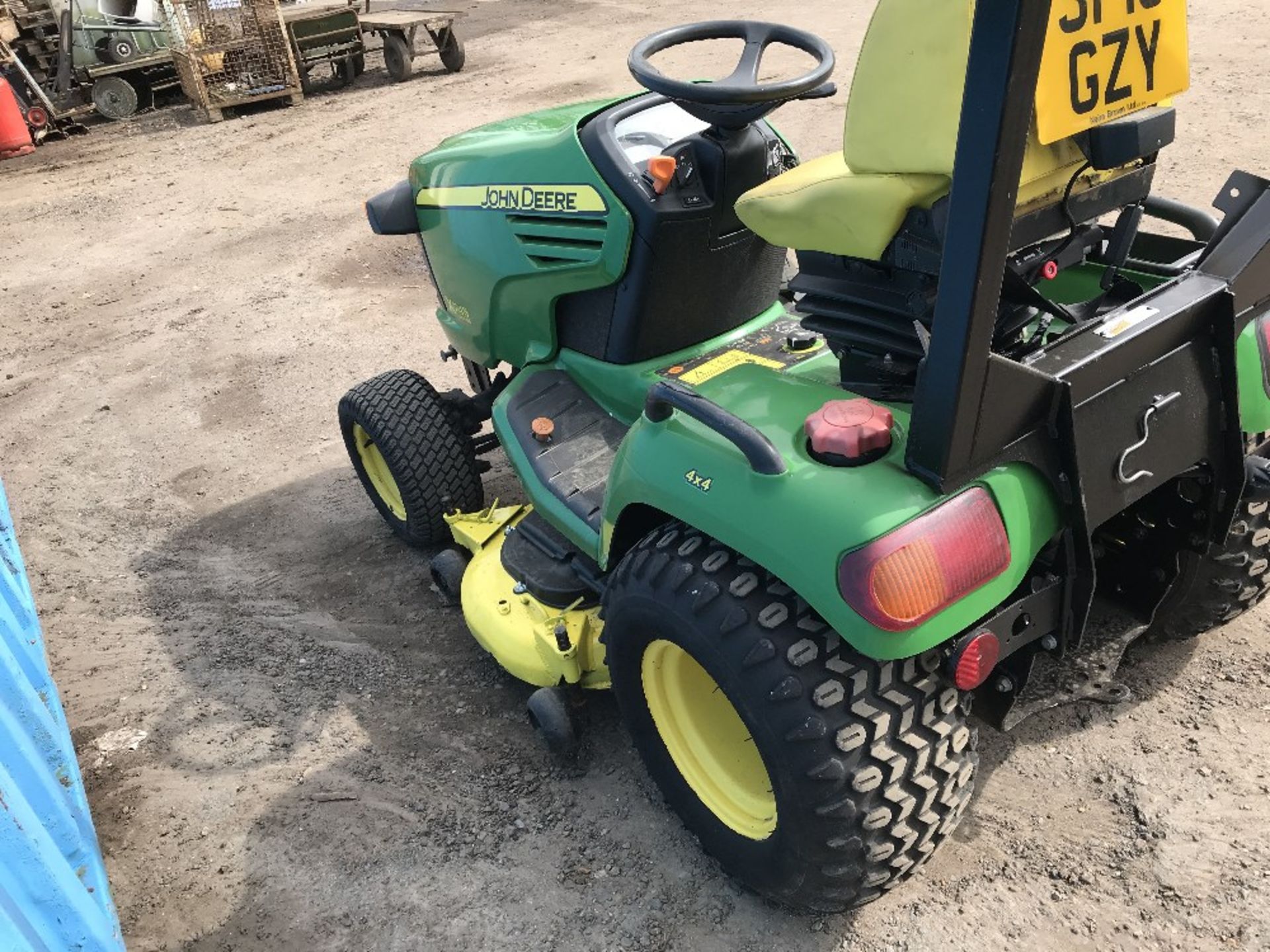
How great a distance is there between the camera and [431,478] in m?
3.35

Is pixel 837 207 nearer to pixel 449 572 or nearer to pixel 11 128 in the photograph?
pixel 449 572

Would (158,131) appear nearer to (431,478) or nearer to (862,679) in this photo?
(431,478)

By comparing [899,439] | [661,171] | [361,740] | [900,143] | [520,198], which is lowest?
[361,740]

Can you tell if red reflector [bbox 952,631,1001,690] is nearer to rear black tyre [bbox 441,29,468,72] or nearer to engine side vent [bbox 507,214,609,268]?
engine side vent [bbox 507,214,609,268]

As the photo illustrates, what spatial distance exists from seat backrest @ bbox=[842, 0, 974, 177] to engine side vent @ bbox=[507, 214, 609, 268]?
1.17 m

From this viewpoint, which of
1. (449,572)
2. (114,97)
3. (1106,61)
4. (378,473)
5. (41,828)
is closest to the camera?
(1106,61)

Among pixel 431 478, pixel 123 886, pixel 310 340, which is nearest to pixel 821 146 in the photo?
pixel 310 340

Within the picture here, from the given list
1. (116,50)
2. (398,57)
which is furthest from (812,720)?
(116,50)

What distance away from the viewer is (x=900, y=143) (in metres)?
1.69

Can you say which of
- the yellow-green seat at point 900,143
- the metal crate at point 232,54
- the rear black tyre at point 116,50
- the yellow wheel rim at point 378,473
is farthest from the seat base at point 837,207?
the rear black tyre at point 116,50

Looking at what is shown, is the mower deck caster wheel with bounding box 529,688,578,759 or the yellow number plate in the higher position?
the yellow number plate

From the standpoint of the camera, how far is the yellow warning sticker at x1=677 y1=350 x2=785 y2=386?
8.93 feet

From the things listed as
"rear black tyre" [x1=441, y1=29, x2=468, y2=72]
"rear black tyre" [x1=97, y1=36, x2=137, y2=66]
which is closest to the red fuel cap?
"rear black tyre" [x1=441, y1=29, x2=468, y2=72]

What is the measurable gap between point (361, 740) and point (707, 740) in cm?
105
